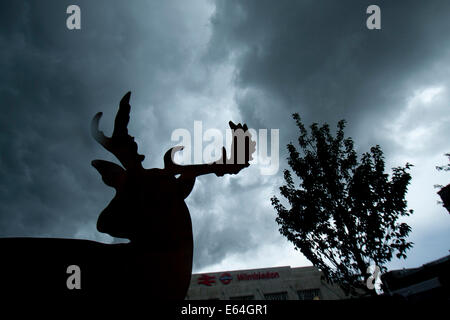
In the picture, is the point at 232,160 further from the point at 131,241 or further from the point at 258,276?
the point at 258,276

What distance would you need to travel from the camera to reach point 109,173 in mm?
2951

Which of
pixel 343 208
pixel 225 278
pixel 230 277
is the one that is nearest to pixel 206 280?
pixel 225 278

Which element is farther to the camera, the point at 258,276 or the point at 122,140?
the point at 258,276

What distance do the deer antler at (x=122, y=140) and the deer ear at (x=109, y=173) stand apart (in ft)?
0.49

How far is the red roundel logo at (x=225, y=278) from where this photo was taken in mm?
26519

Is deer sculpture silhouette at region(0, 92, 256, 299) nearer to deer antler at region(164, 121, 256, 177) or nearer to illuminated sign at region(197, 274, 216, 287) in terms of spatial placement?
deer antler at region(164, 121, 256, 177)

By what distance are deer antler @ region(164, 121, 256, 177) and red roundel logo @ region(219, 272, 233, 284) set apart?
86.4ft

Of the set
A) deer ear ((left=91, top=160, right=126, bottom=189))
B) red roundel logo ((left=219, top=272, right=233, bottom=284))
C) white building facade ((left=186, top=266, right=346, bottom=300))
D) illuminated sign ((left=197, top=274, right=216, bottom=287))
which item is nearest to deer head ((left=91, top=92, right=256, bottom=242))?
deer ear ((left=91, top=160, right=126, bottom=189))

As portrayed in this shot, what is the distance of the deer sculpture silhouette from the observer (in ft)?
6.90

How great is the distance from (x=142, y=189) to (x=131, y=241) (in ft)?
1.99
